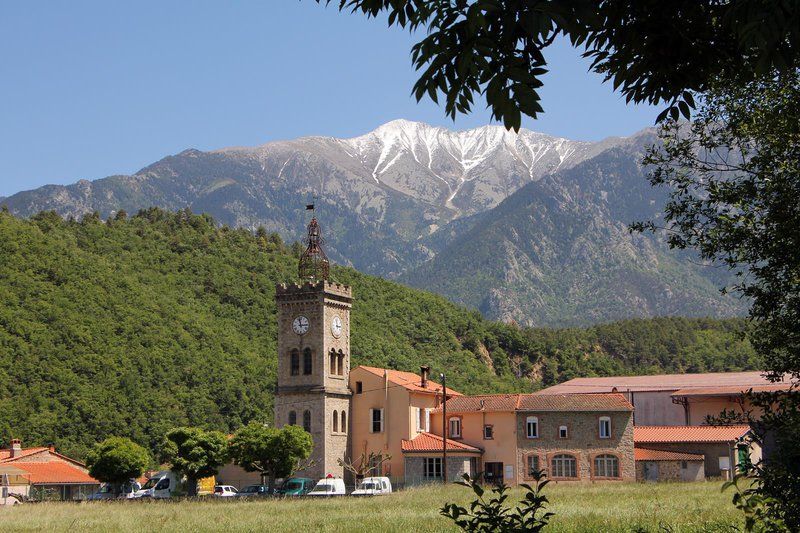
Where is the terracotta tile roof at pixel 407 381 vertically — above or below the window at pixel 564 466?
above

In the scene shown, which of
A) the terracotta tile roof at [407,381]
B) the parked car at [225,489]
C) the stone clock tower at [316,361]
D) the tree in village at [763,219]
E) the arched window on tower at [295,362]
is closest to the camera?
the tree in village at [763,219]

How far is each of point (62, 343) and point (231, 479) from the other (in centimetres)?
2054

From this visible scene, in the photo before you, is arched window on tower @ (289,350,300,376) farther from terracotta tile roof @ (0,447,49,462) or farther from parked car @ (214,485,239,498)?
terracotta tile roof @ (0,447,49,462)

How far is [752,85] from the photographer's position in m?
12.7

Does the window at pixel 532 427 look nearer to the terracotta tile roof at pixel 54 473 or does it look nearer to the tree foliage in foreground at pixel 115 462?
the tree foliage in foreground at pixel 115 462

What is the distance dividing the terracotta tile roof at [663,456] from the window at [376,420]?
1502 cm

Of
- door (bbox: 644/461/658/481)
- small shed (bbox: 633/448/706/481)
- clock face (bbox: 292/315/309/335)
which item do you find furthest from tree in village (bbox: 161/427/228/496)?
door (bbox: 644/461/658/481)

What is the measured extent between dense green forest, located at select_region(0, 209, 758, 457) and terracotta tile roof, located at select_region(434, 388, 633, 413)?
25.8ft

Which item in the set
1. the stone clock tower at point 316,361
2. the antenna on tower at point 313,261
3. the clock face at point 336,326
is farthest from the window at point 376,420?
the antenna on tower at point 313,261

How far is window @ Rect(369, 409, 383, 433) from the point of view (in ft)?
208

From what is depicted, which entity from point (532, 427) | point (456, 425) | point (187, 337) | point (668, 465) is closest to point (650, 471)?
point (668, 465)

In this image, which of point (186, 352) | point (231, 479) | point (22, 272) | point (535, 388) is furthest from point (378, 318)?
point (231, 479)

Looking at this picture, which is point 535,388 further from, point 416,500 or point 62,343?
point 416,500

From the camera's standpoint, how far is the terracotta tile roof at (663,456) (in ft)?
185
